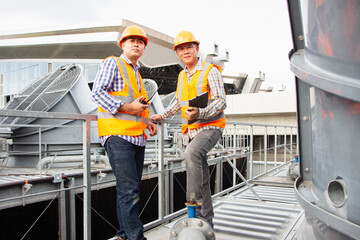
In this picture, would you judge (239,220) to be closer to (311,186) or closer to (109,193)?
(311,186)

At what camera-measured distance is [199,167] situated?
99.7 inches

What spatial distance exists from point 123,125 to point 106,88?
33cm

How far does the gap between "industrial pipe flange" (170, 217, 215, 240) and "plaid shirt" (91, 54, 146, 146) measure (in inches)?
30.8

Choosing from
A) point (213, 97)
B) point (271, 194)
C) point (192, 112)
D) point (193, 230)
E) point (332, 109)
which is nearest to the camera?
point (332, 109)

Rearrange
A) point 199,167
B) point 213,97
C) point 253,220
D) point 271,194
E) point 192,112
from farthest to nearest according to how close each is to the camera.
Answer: point 271,194, point 253,220, point 213,97, point 199,167, point 192,112

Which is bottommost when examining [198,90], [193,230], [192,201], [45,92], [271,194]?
[271,194]

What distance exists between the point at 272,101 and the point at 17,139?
15748mm

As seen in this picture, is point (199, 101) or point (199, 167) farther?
point (199, 167)

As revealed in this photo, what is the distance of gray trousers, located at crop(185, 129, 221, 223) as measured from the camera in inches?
96.7

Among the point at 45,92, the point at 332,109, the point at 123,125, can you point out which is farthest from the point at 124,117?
the point at 45,92

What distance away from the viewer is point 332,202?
3.82ft

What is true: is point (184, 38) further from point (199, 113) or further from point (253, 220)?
point (253, 220)

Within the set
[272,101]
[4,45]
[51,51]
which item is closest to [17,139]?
[272,101]

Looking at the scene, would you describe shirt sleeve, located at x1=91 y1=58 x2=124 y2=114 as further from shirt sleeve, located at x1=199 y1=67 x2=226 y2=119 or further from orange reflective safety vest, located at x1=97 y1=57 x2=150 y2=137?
shirt sleeve, located at x1=199 y1=67 x2=226 y2=119
